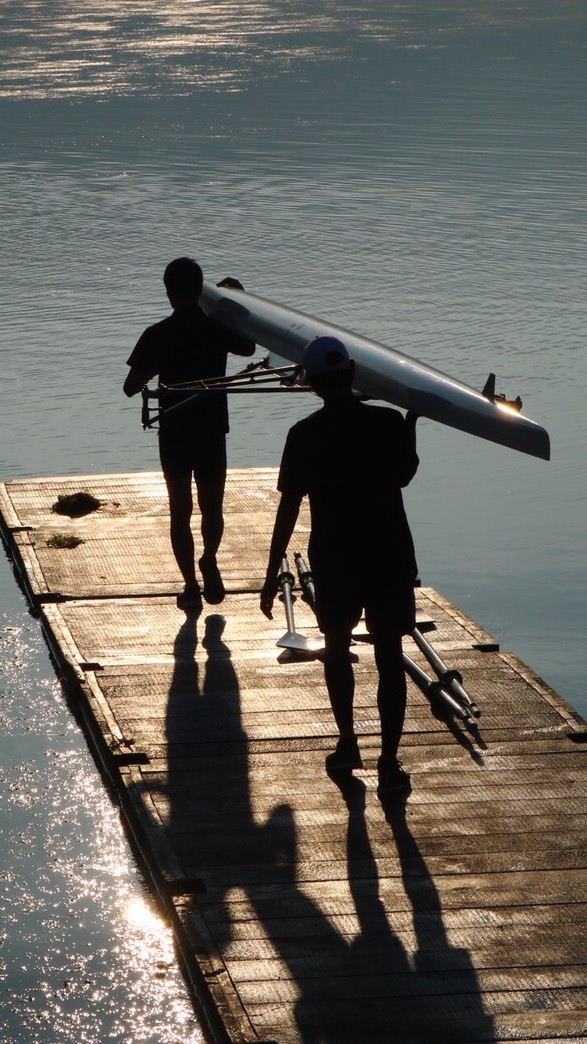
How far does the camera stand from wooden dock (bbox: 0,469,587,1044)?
404 cm

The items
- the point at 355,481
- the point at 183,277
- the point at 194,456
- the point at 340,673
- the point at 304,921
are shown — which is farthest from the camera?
the point at 194,456

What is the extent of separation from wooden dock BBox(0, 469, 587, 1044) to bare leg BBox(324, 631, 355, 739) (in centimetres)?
27

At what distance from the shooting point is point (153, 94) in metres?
33.6

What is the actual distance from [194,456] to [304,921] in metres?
2.95

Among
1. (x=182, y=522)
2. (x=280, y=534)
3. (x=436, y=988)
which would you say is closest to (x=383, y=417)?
(x=280, y=534)

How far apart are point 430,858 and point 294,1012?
0.95m

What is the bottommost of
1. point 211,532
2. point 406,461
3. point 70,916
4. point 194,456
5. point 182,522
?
point 70,916

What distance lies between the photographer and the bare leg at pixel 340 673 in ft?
16.7

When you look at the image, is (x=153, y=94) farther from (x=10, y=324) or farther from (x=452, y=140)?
(x=10, y=324)

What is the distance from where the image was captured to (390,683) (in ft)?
16.5

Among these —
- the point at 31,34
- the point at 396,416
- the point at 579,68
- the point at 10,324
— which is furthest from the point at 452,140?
the point at 396,416

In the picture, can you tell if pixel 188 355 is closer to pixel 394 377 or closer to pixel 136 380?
pixel 136 380

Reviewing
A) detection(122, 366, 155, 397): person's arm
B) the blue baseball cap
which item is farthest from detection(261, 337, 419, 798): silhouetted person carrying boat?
detection(122, 366, 155, 397): person's arm

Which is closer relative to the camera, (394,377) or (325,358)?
(325,358)
